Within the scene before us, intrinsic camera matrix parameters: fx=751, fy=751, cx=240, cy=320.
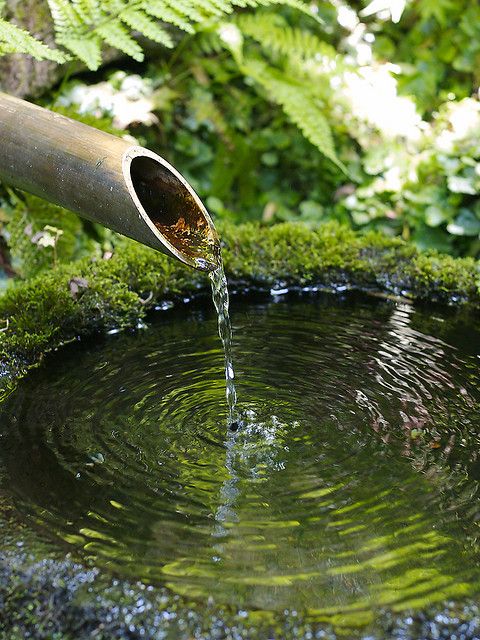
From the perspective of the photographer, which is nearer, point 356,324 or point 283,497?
point 283,497

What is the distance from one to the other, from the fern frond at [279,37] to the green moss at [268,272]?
1.30 metres

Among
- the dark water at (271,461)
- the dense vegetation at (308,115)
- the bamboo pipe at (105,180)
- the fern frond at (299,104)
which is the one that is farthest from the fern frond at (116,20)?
the dark water at (271,461)

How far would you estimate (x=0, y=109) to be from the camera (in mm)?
2697

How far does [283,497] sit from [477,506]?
0.58m

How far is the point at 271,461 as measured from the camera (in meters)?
2.51

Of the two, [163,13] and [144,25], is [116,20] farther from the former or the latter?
[163,13]

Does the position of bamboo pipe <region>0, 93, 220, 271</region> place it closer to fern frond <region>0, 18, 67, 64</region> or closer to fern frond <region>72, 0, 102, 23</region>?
fern frond <region>0, 18, 67, 64</region>

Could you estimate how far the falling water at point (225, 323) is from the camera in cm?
287

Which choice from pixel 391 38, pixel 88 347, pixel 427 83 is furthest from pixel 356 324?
pixel 391 38

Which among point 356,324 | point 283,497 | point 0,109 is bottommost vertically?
point 356,324

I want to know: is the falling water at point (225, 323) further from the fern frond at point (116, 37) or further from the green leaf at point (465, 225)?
the green leaf at point (465, 225)

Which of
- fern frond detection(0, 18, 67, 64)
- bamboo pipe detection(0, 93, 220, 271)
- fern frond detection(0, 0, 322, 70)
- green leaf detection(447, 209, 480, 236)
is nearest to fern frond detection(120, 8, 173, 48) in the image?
fern frond detection(0, 0, 322, 70)

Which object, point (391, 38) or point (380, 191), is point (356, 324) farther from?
point (391, 38)

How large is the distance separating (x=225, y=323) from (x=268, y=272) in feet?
3.14
